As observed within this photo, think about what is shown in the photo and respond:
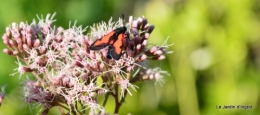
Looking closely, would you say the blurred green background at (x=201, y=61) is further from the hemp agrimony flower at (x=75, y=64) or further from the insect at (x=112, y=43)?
the insect at (x=112, y=43)

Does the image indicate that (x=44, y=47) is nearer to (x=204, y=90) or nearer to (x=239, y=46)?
(x=204, y=90)

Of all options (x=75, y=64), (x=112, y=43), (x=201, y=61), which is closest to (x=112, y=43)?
(x=112, y=43)

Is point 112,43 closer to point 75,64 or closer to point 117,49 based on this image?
→ point 117,49

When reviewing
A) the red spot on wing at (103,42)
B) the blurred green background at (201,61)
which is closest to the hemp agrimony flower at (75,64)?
the red spot on wing at (103,42)

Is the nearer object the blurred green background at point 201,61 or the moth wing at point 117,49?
the moth wing at point 117,49

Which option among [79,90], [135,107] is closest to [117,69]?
[79,90]
